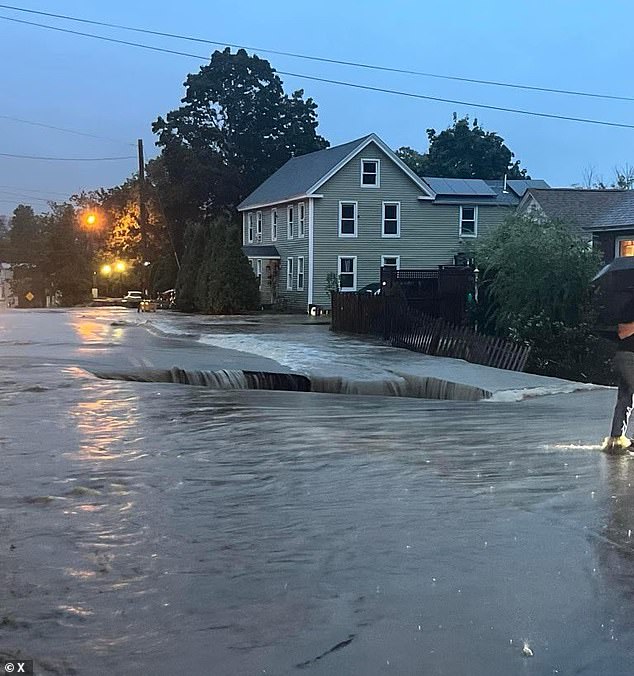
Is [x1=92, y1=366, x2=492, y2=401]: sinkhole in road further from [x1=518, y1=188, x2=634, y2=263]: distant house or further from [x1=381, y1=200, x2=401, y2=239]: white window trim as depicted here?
[x1=381, y1=200, x2=401, y2=239]: white window trim

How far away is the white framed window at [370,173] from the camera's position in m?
45.3

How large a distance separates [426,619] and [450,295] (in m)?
21.2

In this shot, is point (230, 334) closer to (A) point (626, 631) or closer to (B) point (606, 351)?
(B) point (606, 351)

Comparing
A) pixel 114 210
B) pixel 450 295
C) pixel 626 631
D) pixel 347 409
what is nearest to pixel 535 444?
pixel 347 409

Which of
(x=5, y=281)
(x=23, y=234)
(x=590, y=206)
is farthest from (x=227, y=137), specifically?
(x=23, y=234)

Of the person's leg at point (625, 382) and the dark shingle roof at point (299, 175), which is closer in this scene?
the person's leg at point (625, 382)

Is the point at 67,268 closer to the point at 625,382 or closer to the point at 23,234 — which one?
the point at 23,234

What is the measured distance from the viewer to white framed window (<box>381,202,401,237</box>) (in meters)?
46.0

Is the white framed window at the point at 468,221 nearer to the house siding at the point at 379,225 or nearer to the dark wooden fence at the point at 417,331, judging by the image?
the house siding at the point at 379,225

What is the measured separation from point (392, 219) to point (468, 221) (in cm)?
430

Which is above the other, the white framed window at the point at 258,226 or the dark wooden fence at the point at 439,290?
the white framed window at the point at 258,226

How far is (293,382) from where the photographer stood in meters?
17.5

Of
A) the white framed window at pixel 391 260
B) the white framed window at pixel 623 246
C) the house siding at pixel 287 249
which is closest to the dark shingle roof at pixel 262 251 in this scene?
the house siding at pixel 287 249

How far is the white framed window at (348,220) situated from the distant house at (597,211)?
10647mm
